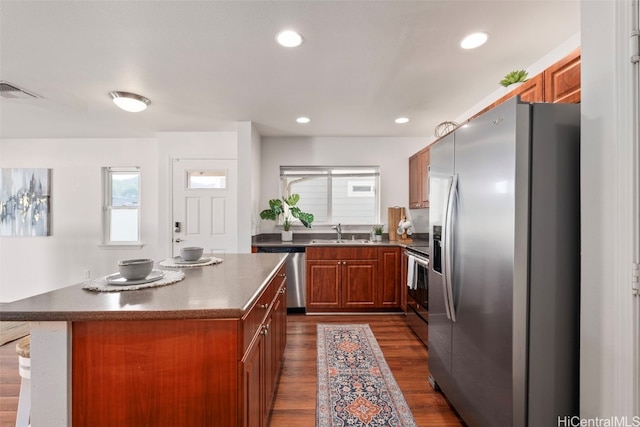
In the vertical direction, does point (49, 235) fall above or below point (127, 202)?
below

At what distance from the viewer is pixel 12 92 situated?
2.71m

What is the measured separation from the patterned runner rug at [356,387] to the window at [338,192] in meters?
1.90

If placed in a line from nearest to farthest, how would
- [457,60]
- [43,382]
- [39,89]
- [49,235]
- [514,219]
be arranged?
1. [43,382]
2. [514,219]
3. [457,60]
4. [39,89]
5. [49,235]

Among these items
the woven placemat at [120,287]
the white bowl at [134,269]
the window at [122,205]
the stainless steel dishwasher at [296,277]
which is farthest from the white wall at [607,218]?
the window at [122,205]

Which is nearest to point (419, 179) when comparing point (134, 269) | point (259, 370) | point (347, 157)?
point (347, 157)

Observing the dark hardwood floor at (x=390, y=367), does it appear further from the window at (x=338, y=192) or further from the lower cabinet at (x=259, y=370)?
the window at (x=338, y=192)

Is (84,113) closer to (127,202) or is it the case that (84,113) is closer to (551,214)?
(127,202)

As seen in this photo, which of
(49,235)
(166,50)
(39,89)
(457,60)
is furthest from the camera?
(49,235)

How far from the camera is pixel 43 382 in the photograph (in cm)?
98

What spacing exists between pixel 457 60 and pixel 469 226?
142 centimetres

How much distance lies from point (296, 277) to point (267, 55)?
8.22ft

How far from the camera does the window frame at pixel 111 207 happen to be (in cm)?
433

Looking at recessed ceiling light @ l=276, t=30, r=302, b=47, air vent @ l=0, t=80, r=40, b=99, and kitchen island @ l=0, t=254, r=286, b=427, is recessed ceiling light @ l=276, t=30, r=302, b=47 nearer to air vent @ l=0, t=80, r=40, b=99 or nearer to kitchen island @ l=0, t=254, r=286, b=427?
kitchen island @ l=0, t=254, r=286, b=427

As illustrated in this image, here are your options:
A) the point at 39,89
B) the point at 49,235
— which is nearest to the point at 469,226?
the point at 39,89
